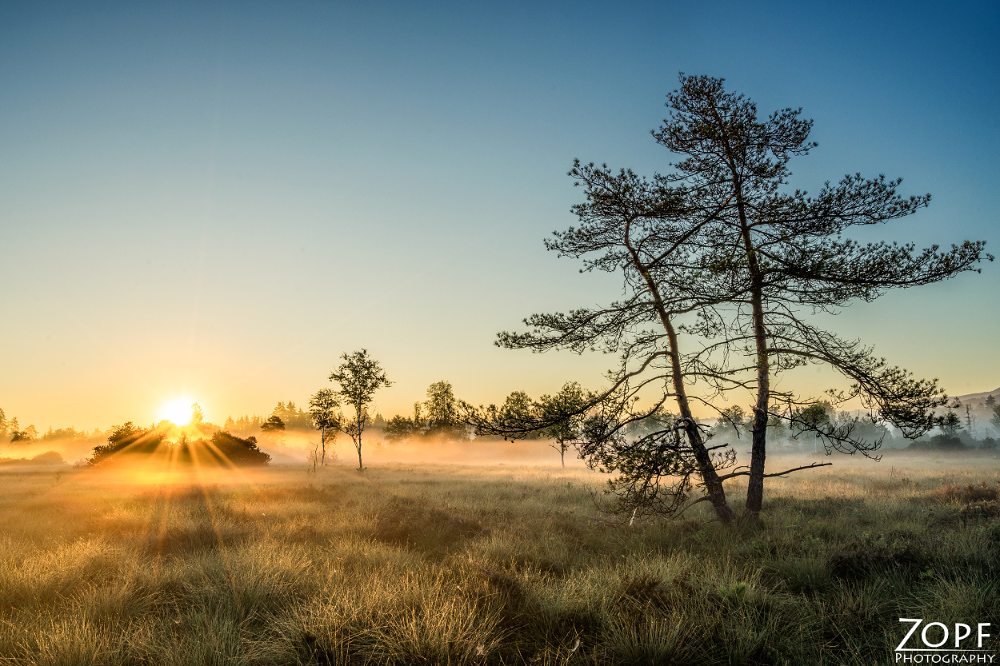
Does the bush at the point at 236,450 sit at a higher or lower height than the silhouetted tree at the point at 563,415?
lower

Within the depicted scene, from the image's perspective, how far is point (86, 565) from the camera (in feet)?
21.3

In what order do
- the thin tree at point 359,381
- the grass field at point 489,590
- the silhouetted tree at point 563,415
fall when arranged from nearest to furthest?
the grass field at point 489,590 < the silhouetted tree at point 563,415 < the thin tree at point 359,381

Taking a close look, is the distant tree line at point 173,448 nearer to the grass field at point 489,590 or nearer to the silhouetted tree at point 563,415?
the grass field at point 489,590

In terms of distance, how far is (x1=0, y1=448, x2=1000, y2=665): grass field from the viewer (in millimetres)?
3791

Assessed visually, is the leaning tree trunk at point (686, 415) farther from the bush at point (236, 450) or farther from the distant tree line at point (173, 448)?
the bush at point (236, 450)

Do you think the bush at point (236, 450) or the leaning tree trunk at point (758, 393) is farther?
the bush at point (236, 450)

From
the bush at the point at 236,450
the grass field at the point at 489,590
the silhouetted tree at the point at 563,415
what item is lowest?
the bush at the point at 236,450

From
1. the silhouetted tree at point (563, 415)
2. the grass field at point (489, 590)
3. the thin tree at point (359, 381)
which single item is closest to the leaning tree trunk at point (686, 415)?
the grass field at point (489, 590)

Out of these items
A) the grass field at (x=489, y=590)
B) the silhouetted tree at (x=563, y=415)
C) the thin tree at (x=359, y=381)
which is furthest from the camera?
the thin tree at (x=359, y=381)

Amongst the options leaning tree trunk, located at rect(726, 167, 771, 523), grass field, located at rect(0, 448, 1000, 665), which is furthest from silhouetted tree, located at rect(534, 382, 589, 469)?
leaning tree trunk, located at rect(726, 167, 771, 523)

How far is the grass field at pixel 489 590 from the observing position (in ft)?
12.4

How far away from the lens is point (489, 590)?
527cm

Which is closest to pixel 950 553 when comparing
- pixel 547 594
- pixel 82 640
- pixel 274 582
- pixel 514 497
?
pixel 547 594

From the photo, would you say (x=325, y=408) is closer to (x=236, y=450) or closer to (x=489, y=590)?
(x=236, y=450)
